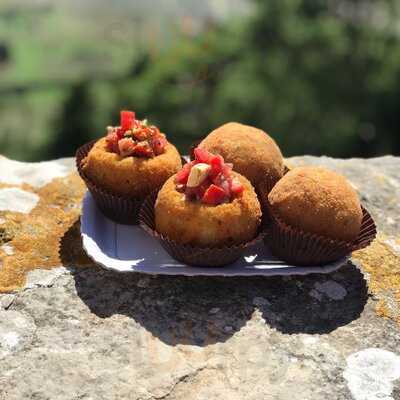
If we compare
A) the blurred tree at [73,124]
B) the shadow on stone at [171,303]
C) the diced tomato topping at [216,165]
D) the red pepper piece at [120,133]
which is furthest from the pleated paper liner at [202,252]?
the blurred tree at [73,124]

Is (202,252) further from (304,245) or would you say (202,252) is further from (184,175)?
(304,245)

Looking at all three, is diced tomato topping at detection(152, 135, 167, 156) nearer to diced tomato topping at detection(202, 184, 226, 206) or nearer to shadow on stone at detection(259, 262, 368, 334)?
diced tomato topping at detection(202, 184, 226, 206)

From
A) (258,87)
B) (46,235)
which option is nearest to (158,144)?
(46,235)

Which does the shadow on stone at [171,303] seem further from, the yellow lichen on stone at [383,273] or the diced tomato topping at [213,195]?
the yellow lichen on stone at [383,273]

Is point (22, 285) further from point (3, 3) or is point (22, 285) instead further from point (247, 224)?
point (3, 3)

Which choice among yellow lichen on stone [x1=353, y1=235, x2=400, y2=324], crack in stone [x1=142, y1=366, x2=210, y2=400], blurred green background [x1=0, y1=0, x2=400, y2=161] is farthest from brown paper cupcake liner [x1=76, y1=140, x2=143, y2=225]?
blurred green background [x1=0, y1=0, x2=400, y2=161]

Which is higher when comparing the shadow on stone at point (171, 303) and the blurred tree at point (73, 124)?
the shadow on stone at point (171, 303)

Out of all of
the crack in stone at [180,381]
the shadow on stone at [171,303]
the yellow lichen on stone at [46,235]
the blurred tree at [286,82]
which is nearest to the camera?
the crack in stone at [180,381]
